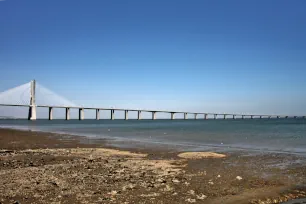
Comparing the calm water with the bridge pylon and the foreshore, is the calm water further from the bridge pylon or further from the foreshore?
the bridge pylon

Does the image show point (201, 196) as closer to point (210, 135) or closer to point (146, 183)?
point (146, 183)

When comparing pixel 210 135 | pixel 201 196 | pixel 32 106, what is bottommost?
pixel 210 135

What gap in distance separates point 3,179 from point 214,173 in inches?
277

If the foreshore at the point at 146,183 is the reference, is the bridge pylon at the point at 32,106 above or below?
above

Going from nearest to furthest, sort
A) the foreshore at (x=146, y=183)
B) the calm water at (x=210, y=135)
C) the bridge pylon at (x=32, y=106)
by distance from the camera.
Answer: the foreshore at (x=146, y=183) < the calm water at (x=210, y=135) < the bridge pylon at (x=32, y=106)

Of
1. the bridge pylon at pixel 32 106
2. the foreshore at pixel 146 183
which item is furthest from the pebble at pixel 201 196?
the bridge pylon at pixel 32 106

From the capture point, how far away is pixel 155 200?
290 inches

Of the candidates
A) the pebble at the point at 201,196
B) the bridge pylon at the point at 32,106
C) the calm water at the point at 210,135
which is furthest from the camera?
the bridge pylon at the point at 32,106

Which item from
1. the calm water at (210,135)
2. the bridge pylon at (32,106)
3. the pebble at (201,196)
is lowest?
the calm water at (210,135)

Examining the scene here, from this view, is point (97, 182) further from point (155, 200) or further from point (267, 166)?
point (267, 166)

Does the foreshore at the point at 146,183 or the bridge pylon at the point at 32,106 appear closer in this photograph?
the foreshore at the point at 146,183

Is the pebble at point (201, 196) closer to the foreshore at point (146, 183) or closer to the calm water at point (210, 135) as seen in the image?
the foreshore at point (146, 183)

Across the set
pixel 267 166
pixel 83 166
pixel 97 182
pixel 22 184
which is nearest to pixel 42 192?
pixel 22 184

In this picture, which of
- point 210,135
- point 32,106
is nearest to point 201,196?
point 210,135
